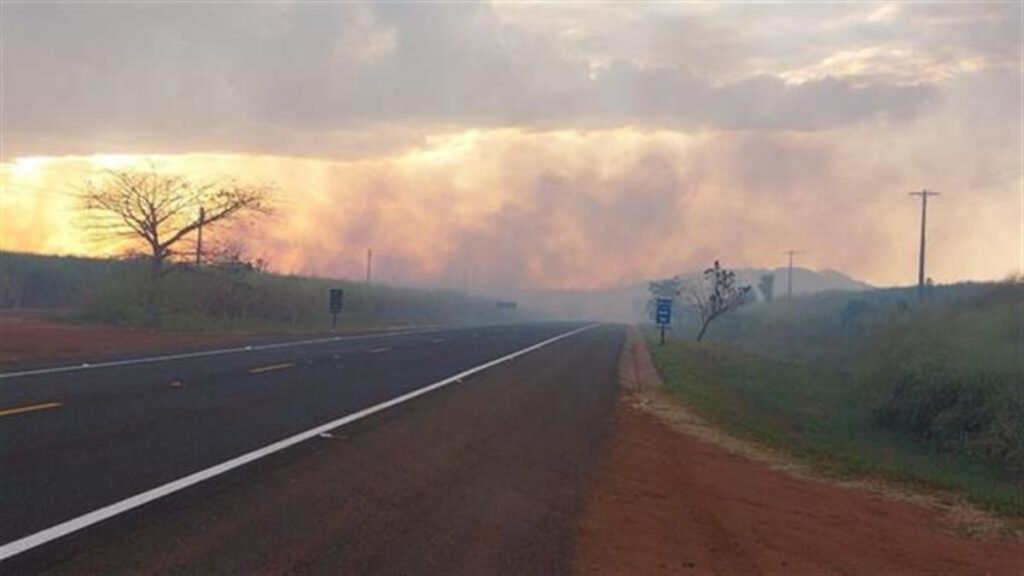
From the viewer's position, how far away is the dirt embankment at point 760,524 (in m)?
9.35

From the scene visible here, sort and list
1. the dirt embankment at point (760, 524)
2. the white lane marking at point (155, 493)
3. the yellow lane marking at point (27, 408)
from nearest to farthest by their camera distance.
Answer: the white lane marking at point (155, 493), the dirt embankment at point (760, 524), the yellow lane marking at point (27, 408)

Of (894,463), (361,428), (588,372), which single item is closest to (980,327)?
(588,372)

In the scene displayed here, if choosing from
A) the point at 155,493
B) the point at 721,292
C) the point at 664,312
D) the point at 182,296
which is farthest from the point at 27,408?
the point at 721,292

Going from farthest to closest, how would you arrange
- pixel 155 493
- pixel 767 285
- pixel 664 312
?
pixel 767 285 → pixel 664 312 → pixel 155 493

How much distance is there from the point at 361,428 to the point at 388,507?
619 centimetres

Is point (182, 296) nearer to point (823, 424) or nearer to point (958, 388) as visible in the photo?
point (823, 424)

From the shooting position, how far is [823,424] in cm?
2589

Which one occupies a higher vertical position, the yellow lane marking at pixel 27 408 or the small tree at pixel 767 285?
the small tree at pixel 767 285

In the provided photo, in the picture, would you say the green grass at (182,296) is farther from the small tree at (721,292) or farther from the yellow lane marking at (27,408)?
the yellow lane marking at (27,408)

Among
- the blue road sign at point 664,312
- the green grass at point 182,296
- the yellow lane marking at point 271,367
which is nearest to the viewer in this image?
the yellow lane marking at point 271,367

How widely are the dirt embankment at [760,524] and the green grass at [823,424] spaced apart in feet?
4.22

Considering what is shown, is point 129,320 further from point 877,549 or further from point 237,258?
point 877,549

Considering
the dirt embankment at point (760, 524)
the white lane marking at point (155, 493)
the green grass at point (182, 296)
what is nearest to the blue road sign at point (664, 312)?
the green grass at point (182, 296)

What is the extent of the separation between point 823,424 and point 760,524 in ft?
50.8
